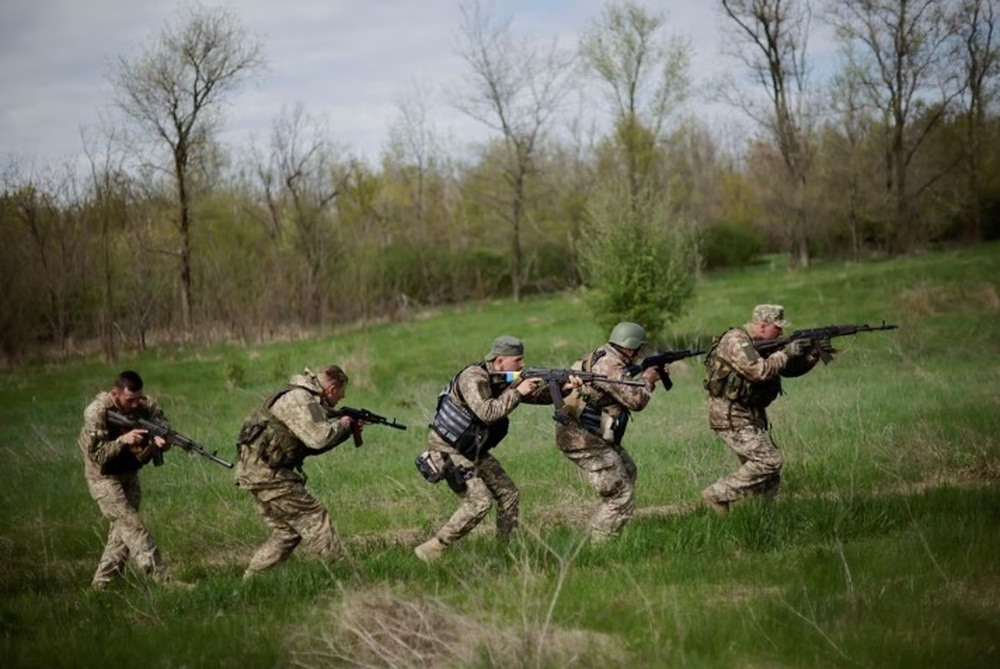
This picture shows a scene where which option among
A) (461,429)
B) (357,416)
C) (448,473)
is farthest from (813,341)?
(357,416)

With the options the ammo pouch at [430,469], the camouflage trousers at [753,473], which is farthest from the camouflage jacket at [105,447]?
the camouflage trousers at [753,473]

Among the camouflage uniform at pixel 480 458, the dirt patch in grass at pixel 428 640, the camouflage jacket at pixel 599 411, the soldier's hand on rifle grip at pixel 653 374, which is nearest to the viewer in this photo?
the dirt patch in grass at pixel 428 640

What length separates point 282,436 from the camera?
7.83 metres

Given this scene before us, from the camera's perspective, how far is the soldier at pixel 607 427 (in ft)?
26.9

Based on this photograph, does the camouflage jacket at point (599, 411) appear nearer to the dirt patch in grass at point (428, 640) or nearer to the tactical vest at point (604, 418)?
the tactical vest at point (604, 418)

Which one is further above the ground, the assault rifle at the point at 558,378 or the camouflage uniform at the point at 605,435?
the assault rifle at the point at 558,378

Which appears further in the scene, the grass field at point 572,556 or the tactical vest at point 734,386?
the tactical vest at point 734,386

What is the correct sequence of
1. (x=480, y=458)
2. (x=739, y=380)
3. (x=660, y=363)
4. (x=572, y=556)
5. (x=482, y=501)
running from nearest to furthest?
(x=572, y=556), (x=482, y=501), (x=480, y=458), (x=660, y=363), (x=739, y=380)

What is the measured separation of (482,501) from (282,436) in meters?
1.70

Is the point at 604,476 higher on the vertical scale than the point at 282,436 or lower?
lower

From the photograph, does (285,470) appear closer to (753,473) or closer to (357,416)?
(357,416)

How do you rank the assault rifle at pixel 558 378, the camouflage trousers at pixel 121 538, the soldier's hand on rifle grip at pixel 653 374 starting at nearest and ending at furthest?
the camouflage trousers at pixel 121 538
the assault rifle at pixel 558 378
the soldier's hand on rifle grip at pixel 653 374

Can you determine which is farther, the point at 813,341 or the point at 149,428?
the point at 813,341

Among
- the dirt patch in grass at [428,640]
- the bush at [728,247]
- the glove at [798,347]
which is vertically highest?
the bush at [728,247]
